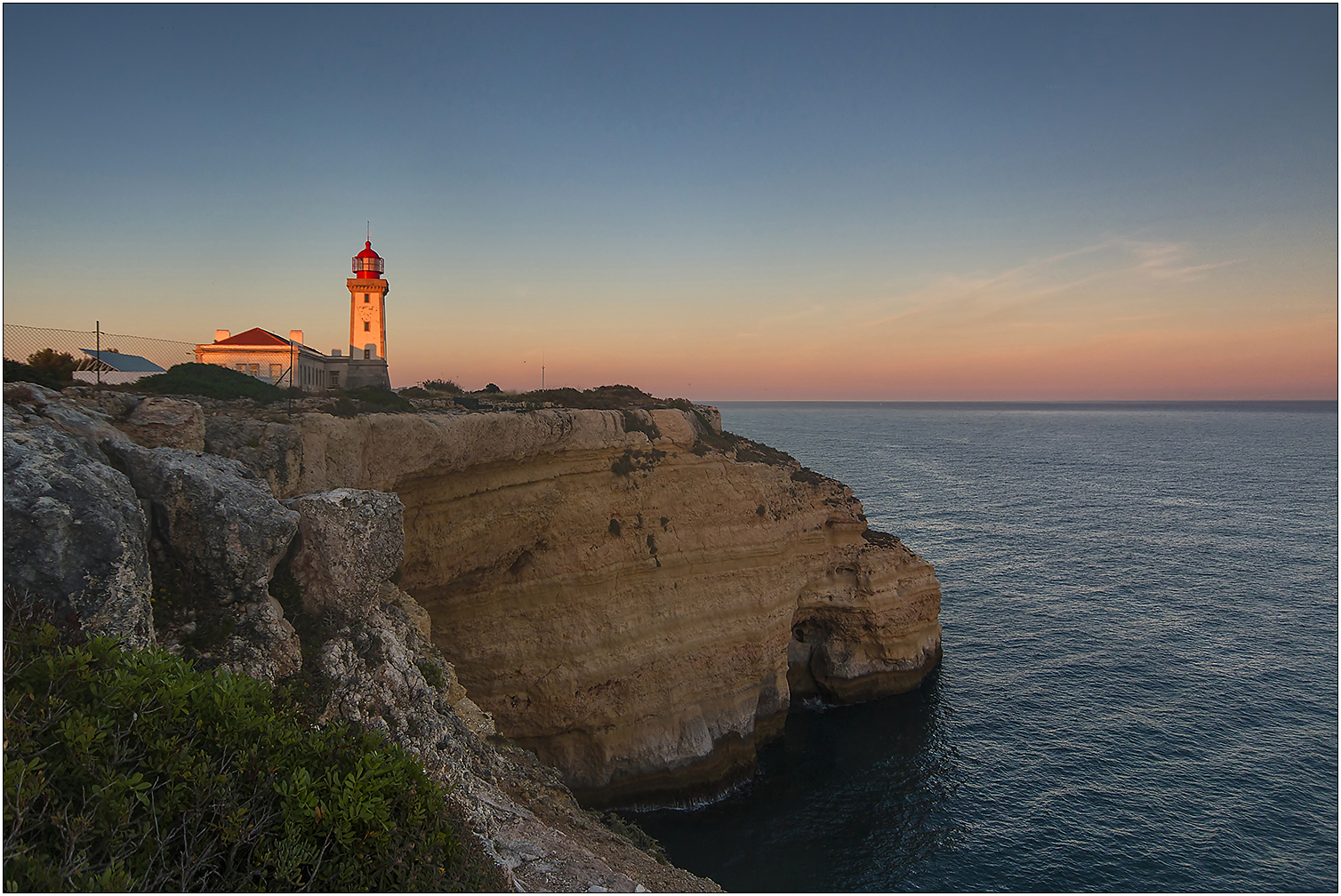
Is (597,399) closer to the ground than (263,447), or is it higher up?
higher up

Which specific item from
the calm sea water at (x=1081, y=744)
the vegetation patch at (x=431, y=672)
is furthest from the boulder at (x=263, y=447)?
the calm sea water at (x=1081, y=744)

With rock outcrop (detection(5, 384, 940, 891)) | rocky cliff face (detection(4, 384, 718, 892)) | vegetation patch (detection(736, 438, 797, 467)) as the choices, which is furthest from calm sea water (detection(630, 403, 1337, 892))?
rocky cliff face (detection(4, 384, 718, 892))

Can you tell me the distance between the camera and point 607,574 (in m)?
27.3

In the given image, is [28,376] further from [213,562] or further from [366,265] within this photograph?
[366,265]

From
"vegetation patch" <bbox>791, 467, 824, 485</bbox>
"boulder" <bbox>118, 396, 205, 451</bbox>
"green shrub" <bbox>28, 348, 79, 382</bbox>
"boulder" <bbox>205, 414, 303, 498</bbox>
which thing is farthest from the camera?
"vegetation patch" <bbox>791, 467, 824, 485</bbox>

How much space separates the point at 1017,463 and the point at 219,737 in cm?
11687

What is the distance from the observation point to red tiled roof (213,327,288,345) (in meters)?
34.7

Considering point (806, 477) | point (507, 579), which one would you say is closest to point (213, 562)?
point (507, 579)

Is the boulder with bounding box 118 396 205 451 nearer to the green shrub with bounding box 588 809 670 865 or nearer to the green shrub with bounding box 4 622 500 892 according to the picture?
the green shrub with bounding box 4 622 500 892

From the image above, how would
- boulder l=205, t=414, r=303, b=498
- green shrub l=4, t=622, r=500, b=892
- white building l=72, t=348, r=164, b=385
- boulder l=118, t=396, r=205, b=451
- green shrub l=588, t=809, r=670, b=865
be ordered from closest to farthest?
green shrub l=4, t=622, r=500, b=892, boulder l=118, t=396, r=205, b=451, boulder l=205, t=414, r=303, b=498, green shrub l=588, t=809, r=670, b=865, white building l=72, t=348, r=164, b=385

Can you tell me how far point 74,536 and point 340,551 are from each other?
14.4 feet

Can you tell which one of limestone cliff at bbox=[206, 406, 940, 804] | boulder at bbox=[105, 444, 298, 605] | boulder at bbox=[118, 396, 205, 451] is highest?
boulder at bbox=[118, 396, 205, 451]

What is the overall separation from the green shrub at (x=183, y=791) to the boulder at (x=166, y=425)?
6.70m

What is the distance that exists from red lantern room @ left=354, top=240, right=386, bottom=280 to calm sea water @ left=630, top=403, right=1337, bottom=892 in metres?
37.2
